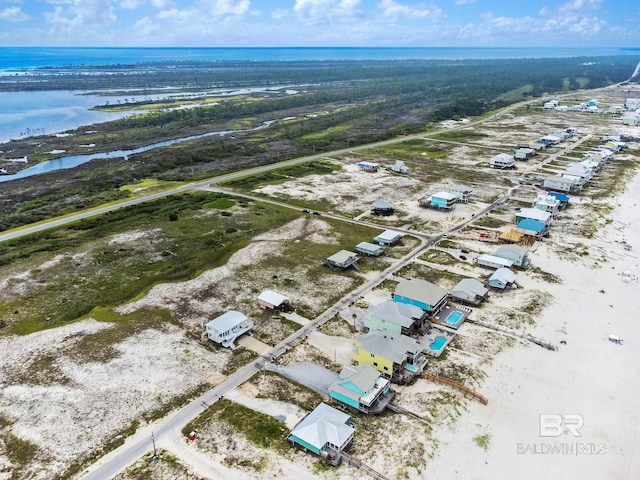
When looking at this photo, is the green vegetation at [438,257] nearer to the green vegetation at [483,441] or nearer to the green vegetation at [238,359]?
the green vegetation at [238,359]

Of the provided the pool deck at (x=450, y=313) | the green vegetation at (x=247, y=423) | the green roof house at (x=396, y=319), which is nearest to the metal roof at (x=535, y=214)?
the pool deck at (x=450, y=313)

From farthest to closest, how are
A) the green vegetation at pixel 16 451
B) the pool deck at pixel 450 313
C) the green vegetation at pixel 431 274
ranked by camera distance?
1. the green vegetation at pixel 431 274
2. the pool deck at pixel 450 313
3. the green vegetation at pixel 16 451

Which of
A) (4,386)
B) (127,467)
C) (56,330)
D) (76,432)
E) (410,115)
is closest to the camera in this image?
(127,467)

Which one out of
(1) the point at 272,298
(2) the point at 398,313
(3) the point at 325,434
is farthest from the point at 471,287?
(3) the point at 325,434

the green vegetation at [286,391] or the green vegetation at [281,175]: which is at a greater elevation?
the green vegetation at [281,175]

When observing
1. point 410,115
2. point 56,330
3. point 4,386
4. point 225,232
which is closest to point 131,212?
point 225,232

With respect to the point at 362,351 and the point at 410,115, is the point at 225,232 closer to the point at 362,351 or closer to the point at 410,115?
the point at 362,351

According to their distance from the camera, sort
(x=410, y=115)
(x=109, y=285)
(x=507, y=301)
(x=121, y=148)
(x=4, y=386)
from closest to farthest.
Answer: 1. (x=4, y=386)
2. (x=507, y=301)
3. (x=109, y=285)
4. (x=121, y=148)
5. (x=410, y=115)
